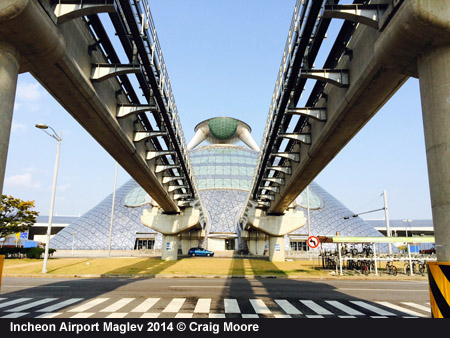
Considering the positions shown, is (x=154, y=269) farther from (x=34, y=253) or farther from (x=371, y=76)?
(x=371, y=76)

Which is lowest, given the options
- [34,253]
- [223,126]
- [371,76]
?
[34,253]

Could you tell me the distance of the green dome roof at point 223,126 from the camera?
105 metres

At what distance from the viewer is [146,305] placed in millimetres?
11695

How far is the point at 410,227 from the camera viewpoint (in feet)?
349

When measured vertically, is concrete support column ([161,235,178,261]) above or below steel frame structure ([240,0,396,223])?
below

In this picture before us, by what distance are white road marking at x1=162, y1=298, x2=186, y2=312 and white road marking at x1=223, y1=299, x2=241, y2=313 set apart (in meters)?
1.50

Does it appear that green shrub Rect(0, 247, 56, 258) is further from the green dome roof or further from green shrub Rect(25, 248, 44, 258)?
the green dome roof

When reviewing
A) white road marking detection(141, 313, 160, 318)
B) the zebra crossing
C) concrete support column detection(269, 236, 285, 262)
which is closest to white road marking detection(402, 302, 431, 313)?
the zebra crossing

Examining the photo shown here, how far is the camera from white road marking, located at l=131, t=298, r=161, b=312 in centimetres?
1092

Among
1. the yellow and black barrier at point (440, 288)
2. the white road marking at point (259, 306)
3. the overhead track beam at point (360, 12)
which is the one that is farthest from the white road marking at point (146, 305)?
the overhead track beam at point (360, 12)

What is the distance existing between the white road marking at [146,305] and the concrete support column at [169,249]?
96.4ft

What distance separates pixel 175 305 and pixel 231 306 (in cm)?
183

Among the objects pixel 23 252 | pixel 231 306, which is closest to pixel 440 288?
pixel 231 306

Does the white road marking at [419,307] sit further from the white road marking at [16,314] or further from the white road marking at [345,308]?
the white road marking at [16,314]
